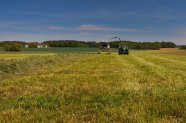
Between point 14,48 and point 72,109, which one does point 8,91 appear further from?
point 14,48

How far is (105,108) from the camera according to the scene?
31.0 ft

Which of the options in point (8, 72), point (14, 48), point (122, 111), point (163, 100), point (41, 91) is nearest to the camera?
point (122, 111)

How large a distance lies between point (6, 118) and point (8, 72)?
50.4 ft

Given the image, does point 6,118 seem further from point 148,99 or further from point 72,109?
point 148,99

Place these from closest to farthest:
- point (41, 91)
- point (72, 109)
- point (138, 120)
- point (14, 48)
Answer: point (138, 120) < point (72, 109) < point (41, 91) < point (14, 48)

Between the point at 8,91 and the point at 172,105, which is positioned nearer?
the point at 172,105

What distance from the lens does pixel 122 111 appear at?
29.4ft

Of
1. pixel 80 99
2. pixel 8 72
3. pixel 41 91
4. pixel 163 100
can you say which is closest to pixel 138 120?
pixel 163 100

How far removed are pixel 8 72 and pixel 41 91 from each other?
1104 cm

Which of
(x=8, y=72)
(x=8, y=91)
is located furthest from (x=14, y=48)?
(x=8, y=91)

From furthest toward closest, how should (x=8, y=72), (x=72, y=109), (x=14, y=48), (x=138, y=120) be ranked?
(x=14, y=48)
(x=8, y=72)
(x=72, y=109)
(x=138, y=120)

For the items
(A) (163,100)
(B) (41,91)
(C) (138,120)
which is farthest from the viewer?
(B) (41,91)

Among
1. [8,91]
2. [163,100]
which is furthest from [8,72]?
[163,100]

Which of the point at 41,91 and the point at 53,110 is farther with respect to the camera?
the point at 41,91
